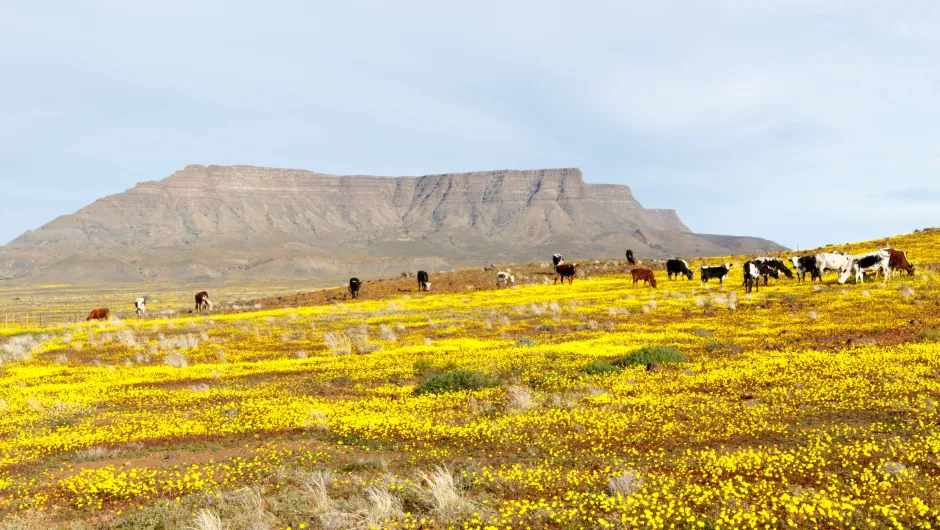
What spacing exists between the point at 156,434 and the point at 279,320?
30.3 m

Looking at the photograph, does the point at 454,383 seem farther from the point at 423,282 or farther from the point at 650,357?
the point at 423,282

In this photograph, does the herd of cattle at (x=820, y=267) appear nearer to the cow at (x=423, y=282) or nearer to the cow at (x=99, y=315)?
the cow at (x=99, y=315)

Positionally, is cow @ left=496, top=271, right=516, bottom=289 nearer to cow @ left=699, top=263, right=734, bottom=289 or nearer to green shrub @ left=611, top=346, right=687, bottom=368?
cow @ left=699, top=263, right=734, bottom=289

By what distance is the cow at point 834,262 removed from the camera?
39906 millimetres

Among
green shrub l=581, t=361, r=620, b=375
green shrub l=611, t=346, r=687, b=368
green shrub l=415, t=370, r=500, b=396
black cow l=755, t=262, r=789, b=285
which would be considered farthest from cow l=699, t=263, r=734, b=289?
green shrub l=415, t=370, r=500, b=396

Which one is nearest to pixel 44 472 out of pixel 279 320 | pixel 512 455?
pixel 512 455

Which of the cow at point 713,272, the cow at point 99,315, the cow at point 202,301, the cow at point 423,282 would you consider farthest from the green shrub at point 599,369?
the cow at point 202,301

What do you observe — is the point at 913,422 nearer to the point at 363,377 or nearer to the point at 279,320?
the point at 363,377

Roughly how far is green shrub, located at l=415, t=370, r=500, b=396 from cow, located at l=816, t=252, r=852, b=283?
108 feet

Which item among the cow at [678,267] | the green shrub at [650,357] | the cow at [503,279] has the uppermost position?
the cow at [678,267]

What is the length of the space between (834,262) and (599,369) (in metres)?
30.8

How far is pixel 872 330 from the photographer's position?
21875 millimetres

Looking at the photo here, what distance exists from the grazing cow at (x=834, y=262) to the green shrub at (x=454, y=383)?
1298 inches

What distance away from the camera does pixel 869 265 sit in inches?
1526
